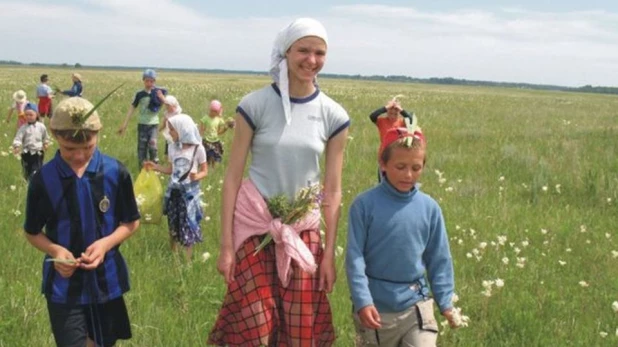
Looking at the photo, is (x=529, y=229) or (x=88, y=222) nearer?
(x=88, y=222)

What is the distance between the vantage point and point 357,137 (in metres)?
15.8

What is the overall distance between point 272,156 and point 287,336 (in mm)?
1040

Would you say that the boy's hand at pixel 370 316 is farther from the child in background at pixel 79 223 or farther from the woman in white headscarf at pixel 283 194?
the child in background at pixel 79 223

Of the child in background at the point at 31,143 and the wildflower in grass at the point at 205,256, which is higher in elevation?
the child in background at the point at 31,143

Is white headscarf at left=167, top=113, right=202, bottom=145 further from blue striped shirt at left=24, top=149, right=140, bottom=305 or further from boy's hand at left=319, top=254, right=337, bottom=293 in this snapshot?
boy's hand at left=319, top=254, right=337, bottom=293

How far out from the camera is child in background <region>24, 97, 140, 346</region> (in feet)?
10.6

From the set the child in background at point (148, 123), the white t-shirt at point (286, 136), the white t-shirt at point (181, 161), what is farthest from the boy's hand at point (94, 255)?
the child in background at point (148, 123)

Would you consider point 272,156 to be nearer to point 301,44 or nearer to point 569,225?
point 301,44

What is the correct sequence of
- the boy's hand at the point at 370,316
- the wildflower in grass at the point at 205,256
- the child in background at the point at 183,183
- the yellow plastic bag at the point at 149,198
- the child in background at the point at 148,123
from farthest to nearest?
the child in background at the point at 148,123, the child in background at the point at 183,183, the yellow plastic bag at the point at 149,198, the wildflower in grass at the point at 205,256, the boy's hand at the point at 370,316

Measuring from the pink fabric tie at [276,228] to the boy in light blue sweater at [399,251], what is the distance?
0.78ft

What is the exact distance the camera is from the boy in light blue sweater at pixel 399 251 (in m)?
3.55

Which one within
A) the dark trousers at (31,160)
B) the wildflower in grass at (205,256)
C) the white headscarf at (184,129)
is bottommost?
the wildflower in grass at (205,256)

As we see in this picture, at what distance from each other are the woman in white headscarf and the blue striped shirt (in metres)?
0.61

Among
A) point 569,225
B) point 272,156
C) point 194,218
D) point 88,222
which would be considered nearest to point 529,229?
point 569,225
